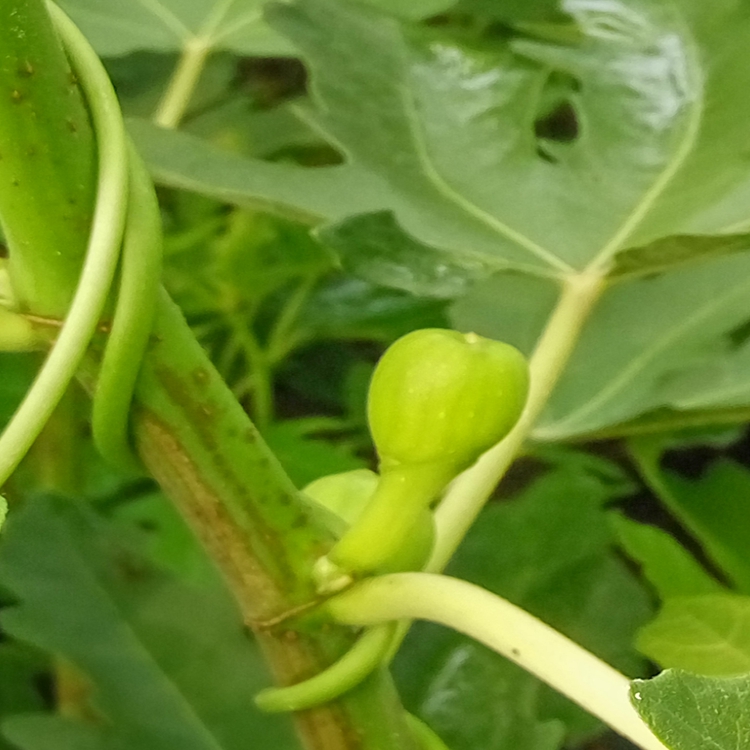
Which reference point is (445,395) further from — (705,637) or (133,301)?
(705,637)

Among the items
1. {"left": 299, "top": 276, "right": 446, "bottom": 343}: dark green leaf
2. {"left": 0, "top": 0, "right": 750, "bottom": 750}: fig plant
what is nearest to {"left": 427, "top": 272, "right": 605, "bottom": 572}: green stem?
{"left": 0, "top": 0, "right": 750, "bottom": 750}: fig plant

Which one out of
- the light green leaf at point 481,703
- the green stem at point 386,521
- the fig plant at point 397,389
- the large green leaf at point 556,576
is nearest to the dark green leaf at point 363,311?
the fig plant at point 397,389

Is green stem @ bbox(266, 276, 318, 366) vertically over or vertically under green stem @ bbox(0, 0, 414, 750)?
under

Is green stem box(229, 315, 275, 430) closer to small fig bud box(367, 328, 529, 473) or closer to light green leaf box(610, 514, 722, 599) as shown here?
light green leaf box(610, 514, 722, 599)

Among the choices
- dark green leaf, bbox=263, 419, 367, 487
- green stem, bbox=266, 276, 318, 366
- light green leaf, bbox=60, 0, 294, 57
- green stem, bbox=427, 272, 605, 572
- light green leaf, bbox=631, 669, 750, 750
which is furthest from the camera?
green stem, bbox=266, 276, 318, 366

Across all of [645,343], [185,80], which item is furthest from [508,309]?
[185,80]

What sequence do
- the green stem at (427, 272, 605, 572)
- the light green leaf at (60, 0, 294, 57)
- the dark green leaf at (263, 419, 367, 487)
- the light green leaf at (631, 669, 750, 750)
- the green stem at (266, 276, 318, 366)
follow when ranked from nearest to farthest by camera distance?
the light green leaf at (631, 669, 750, 750), the green stem at (427, 272, 605, 572), the light green leaf at (60, 0, 294, 57), the dark green leaf at (263, 419, 367, 487), the green stem at (266, 276, 318, 366)

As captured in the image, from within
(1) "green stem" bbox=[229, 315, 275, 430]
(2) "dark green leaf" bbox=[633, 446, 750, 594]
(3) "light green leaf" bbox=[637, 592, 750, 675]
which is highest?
(3) "light green leaf" bbox=[637, 592, 750, 675]
